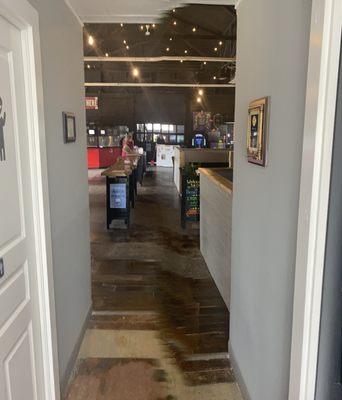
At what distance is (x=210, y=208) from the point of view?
4.11 m

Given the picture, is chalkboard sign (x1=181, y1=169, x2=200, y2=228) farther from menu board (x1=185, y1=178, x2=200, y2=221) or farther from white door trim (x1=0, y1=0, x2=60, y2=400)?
white door trim (x1=0, y1=0, x2=60, y2=400)

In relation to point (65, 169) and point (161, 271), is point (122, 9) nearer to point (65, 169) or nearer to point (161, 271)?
point (65, 169)

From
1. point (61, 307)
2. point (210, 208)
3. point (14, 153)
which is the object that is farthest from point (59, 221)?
point (210, 208)

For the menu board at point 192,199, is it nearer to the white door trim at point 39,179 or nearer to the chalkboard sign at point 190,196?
the chalkboard sign at point 190,196

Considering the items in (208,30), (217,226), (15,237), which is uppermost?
(208,30)

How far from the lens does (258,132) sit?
72.2 inches

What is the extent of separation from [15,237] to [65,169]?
0.83 m

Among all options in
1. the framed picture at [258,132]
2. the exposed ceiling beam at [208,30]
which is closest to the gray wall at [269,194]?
the framed picture at [258,132]

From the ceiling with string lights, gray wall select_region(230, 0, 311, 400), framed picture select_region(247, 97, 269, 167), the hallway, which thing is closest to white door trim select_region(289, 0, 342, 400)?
gray wall select_region(230, 0, 311, 400)

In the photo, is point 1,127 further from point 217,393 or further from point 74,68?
point 217,393

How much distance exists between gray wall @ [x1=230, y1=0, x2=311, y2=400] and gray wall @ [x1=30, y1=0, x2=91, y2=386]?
3.66ft

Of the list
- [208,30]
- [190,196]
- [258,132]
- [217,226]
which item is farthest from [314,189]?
[208,30]

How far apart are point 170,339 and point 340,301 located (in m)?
1.93

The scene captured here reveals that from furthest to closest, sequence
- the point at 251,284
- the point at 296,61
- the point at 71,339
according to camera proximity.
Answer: the point at 71,339 < the point at 251,284 < the point at 296,61
